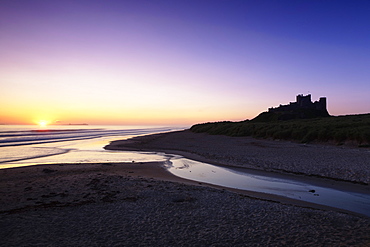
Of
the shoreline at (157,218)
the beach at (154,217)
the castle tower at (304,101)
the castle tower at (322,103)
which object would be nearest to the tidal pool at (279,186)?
the beach at (154,217)

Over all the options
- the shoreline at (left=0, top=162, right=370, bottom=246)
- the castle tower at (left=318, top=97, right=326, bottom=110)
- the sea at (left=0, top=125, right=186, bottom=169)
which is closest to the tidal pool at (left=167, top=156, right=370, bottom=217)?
the shoreline at (left=0, top=162, right=370, bottom=246)

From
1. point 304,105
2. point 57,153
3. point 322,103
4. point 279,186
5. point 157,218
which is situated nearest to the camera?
point 157,218

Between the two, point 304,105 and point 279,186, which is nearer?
point 279,186

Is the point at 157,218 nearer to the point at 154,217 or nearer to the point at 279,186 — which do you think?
the point at 154,217

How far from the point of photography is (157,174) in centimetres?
1530

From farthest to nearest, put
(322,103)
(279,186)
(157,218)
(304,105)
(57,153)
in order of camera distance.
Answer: (304,105) → (322,103) → (57,153) → (279,186) → (157,218)

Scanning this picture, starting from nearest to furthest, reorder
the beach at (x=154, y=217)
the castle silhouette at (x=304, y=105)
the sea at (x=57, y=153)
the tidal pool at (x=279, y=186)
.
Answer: the beach at (x=154, y=217)
the tidal pool at (x=279, y=186)
the sea at (x=57, y=153)
the castle silhouette at (x=304, y=105)

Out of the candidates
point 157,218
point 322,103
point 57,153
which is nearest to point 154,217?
point 157,218

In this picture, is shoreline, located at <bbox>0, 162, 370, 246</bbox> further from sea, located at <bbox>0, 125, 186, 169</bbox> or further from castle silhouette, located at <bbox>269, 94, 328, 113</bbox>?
castle silhouette, located at <bbox>269, 94, 328, 113</bbox>

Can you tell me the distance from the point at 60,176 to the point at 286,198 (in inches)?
498

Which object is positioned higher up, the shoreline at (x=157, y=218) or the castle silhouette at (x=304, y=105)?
the castle silhouette at (x=304, y=105)

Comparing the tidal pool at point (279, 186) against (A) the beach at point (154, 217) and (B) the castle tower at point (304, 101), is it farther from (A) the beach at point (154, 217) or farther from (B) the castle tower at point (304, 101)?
(B) the castle tower at point (304, 101)

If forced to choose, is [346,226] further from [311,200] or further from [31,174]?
[31,174]

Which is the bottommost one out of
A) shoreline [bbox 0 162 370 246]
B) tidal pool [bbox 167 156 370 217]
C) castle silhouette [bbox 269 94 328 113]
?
tidal pool [bbox 167 156 370 217]
